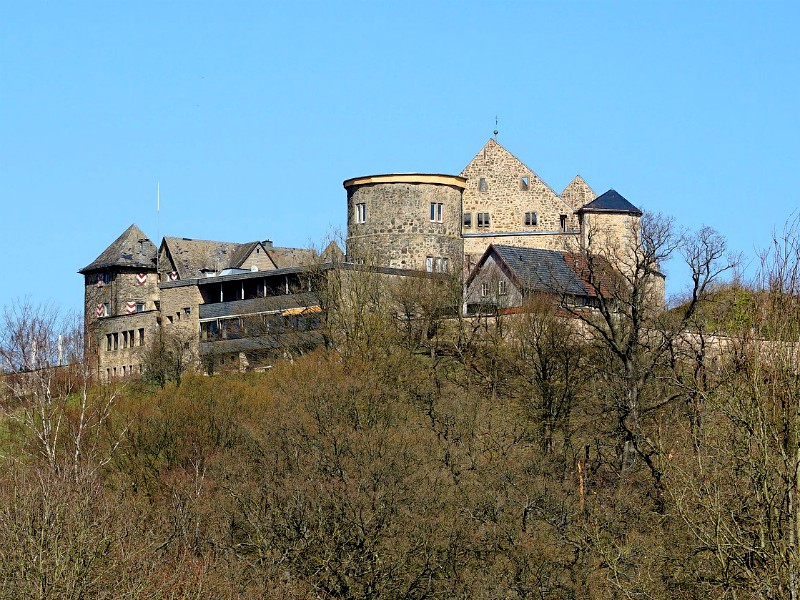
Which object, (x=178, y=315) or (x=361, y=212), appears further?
(x=178, y=315)

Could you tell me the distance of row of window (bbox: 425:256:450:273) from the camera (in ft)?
234

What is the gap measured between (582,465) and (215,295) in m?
28.3

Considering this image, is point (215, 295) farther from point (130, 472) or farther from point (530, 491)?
point (530, 491)

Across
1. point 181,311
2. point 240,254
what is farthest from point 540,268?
point 240,254

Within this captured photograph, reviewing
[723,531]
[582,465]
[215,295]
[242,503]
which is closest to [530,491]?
[582,465]

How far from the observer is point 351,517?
1745 inches

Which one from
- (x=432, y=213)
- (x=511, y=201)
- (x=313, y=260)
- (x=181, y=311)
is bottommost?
(x=181, y=311)

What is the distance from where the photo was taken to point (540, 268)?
70750mm

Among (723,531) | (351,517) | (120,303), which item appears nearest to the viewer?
(723,531)

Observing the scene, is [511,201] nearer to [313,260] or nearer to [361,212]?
[361,212]

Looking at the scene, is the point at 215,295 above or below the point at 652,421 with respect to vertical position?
above

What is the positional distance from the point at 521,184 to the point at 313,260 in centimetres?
1300

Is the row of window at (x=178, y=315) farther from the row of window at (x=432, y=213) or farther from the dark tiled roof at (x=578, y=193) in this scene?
the dark tiled roof at (x=578, y=193)

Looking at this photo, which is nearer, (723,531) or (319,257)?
(723,531)
